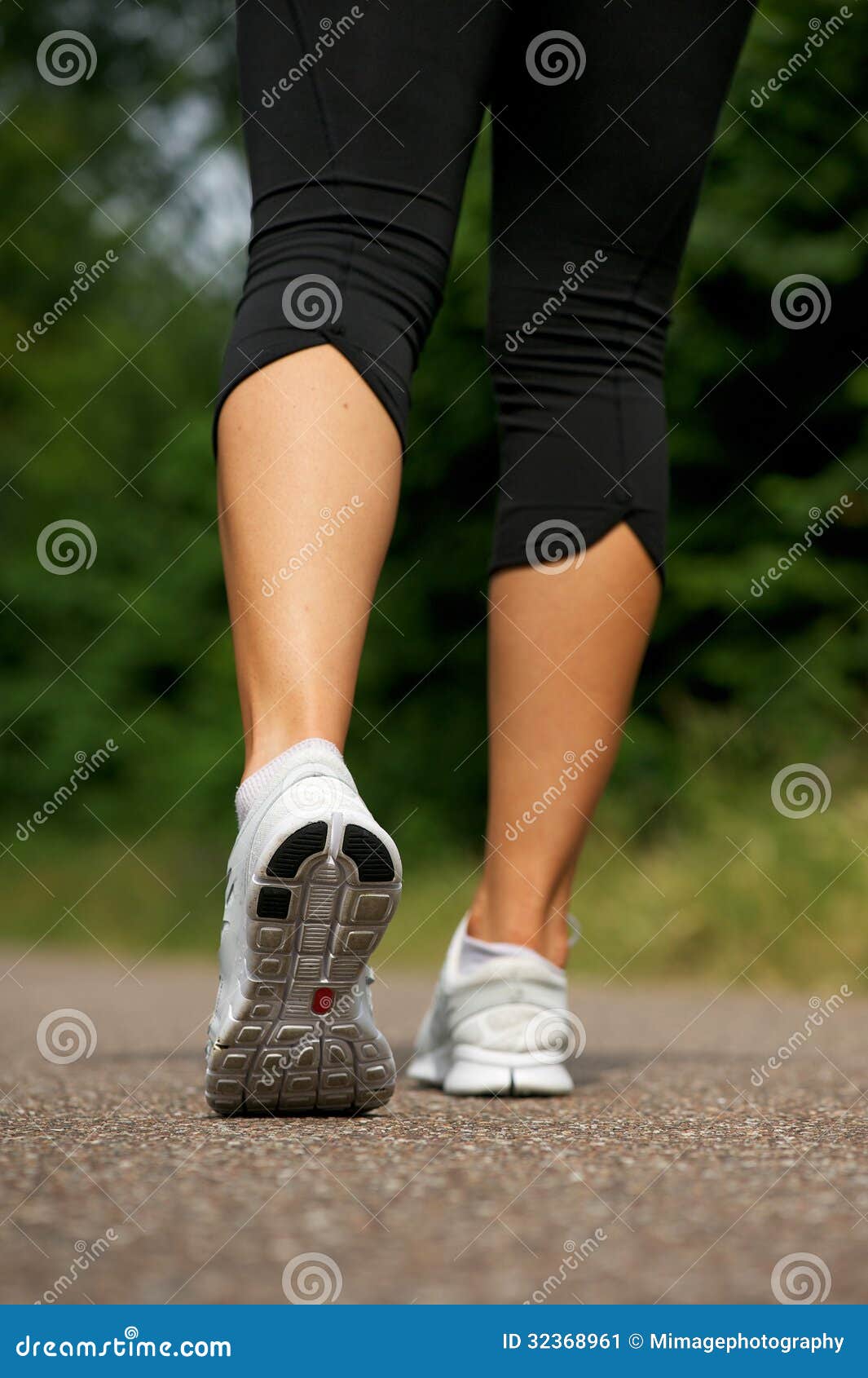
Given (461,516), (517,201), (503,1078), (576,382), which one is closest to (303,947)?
(503,1078)

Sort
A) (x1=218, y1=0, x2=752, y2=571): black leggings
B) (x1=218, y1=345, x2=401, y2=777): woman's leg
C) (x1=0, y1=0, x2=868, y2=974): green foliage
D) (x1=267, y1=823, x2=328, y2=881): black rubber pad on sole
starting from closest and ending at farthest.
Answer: (x1=267, y1=823, x2=328, y2=881): black rubber pad on sole
(x1=218, y1=345, x2=401, y2=777): woman's leg
(x1=218, y1=0, x2=752, y2=571): black leggings
(x1=0, y1=0, x2=868, y2=974): green foliage

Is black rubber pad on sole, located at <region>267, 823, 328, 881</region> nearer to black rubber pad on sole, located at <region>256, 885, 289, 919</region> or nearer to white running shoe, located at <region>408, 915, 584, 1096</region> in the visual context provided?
black rubber pad on sole, located at <region>256, 885, 289, 919</region>

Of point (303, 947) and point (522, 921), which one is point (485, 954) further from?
point (303, 947)

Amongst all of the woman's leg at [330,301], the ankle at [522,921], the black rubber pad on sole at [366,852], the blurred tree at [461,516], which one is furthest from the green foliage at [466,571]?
the black rubber pad on sole at [366,852]

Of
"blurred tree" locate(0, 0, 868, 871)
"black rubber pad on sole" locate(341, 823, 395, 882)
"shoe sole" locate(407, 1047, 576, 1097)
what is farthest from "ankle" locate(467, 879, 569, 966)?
"blurred tree" locate(0, 0, 868, 871)

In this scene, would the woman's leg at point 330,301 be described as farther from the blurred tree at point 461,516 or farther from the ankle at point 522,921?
the blurred tree at point 461,516

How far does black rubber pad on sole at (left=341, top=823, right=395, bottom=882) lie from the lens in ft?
3.64

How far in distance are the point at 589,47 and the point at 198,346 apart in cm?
1259

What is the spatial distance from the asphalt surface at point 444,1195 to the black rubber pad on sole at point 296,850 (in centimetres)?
18

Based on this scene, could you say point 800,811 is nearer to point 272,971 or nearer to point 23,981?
point 23,981

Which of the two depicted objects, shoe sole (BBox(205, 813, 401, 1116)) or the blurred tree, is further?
the blurred tree

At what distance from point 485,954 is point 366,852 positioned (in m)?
0.47

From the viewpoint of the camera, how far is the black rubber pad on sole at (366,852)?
1110 mm

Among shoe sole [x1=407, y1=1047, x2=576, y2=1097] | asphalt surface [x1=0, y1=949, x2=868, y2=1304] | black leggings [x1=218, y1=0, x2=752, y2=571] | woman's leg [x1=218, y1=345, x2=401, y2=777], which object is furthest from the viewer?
shoe sole [x1=407, y1=1047, x2=576, y2=1097]
